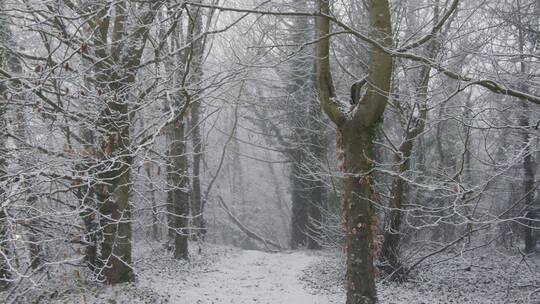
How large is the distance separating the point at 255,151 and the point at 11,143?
2918 cm

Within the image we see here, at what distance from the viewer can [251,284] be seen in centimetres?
1138

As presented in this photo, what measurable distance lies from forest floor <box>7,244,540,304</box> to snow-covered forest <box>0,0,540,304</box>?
7cm

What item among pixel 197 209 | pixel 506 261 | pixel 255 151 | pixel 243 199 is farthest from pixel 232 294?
pixel 255 151

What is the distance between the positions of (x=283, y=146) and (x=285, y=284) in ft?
32.3

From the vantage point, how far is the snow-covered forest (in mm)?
6203

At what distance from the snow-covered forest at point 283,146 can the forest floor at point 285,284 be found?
0.07 meters

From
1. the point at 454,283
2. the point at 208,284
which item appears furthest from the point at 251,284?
the point at 454,283

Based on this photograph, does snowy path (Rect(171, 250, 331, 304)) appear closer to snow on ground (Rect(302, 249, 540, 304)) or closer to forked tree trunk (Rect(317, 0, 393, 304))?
snow on ground (Rect(302, 249, 540, 304))

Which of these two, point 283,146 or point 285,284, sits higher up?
point 283,146

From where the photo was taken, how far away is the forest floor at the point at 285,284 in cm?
842

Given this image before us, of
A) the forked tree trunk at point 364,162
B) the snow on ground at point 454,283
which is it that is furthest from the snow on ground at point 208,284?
the forked tree trunk at point 364,162

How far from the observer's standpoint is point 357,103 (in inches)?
296

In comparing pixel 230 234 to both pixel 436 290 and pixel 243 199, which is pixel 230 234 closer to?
pixel 243 199

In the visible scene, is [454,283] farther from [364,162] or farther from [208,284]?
[208,284]
